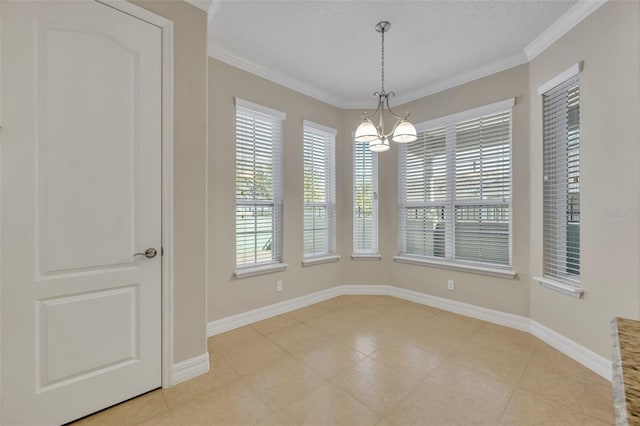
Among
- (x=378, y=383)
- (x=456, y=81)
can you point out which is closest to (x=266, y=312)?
(x=378, y=383)

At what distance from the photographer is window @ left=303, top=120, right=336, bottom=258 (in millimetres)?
3637

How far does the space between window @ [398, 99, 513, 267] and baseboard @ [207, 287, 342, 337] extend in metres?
1.26

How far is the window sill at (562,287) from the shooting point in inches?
89.4

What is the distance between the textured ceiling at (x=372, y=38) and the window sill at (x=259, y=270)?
217cm

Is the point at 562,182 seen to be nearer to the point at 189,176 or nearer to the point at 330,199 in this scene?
the point at 330,199

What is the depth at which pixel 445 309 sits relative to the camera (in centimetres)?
343

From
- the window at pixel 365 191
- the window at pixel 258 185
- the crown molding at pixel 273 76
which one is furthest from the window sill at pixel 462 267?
the crown molding at pixel 273 76

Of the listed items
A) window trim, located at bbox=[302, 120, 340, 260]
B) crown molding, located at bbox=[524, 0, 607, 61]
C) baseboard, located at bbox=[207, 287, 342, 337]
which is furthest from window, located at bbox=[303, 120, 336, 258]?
crown molding, located at bbox=[524, 0, 607, 61]

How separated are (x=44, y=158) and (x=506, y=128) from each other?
12.8 feet

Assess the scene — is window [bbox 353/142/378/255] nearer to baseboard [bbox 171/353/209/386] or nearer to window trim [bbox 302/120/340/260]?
window trim [bbox 302/120/340/260]

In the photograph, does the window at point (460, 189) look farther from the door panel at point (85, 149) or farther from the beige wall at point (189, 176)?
the door panel at point (85, 149)

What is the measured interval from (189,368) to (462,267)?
9.80 feet

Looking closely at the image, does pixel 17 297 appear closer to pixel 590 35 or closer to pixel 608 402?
pixel 608 402

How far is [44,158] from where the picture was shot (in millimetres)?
1531
